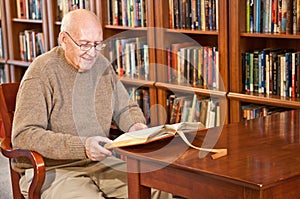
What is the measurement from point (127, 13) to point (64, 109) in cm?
146

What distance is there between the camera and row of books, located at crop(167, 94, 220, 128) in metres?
3.56

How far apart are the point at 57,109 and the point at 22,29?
8.71 feet

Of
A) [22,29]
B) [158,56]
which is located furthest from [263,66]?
[22,29]

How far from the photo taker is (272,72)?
10.6 feet

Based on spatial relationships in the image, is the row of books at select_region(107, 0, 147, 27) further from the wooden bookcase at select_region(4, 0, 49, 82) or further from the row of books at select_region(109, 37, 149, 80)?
the wooden bookcase at select_region(4, 0, 49, 82)

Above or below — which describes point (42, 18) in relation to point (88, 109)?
above

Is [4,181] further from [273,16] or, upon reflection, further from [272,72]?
[273,16]

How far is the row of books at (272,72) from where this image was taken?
3.16 m

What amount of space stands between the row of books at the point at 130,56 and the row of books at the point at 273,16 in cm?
85

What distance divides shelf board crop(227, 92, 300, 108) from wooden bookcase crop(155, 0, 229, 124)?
3.8 inches

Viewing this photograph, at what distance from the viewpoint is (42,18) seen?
467 centimetres

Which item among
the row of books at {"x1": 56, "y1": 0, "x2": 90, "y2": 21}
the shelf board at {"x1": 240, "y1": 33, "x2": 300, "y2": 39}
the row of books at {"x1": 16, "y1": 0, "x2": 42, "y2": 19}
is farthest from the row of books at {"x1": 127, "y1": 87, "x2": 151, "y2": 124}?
the row of books at {"x1": 16, "y1": 0, "x2": 42, "y2": 19}

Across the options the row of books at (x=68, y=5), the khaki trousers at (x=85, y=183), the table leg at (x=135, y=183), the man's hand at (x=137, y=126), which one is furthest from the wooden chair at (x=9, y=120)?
the row of books at (x=68, y=5)

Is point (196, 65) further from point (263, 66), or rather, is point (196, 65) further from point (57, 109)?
point (57, 109)
